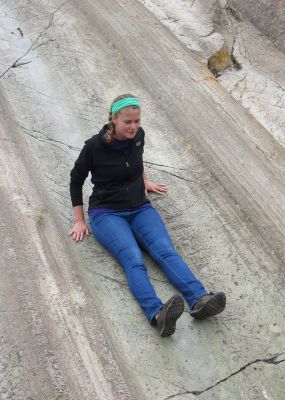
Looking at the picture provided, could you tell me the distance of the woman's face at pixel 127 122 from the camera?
315 centimetres

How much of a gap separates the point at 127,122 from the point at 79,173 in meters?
0.51

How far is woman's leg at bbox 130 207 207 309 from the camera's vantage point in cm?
321

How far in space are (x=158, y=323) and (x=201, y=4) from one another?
4.45 metres

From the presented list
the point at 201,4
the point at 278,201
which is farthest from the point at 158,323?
the point at 201,4

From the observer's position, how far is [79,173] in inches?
135

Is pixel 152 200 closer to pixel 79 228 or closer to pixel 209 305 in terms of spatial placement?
pixel 79 228

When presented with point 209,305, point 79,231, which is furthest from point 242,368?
point 79,231

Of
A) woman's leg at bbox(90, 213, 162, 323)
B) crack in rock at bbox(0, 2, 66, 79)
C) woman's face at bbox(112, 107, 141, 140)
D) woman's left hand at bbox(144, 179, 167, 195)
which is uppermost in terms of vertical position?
woman's face at bbox(112, 107, 141, 140)

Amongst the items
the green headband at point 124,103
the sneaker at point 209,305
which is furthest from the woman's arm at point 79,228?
the sneaker at point 209,305

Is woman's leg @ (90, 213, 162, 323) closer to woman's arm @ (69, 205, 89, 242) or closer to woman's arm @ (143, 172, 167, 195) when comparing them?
woman's arm @ (69, 205, 89, 242)

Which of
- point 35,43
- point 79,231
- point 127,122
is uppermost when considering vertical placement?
point 127,122

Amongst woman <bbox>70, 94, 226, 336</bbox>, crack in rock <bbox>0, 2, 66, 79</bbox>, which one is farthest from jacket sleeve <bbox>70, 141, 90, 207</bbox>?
crack in rock <bbox>0, 2, 66, 79</bbox>

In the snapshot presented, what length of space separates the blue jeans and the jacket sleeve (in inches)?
6.9

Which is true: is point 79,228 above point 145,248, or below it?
below
